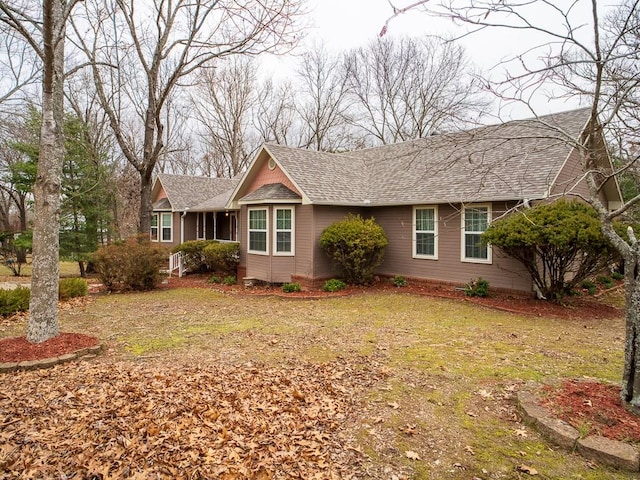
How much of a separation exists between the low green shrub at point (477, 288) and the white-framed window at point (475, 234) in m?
0.62

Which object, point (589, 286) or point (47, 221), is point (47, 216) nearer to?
point (47, 221)

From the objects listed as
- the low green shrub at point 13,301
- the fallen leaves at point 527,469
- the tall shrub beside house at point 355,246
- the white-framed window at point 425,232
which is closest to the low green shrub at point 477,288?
the white-framed window at point 425,232

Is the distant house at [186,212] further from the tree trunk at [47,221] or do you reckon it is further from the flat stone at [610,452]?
the flat stone at [610,452]

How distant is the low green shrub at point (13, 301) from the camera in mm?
9047

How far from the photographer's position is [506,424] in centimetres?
406

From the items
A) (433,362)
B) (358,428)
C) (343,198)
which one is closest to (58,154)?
(358,428)

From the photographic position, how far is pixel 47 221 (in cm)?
646

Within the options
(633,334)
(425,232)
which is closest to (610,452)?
(633,334)

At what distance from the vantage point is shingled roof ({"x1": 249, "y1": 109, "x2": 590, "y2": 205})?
437 inches

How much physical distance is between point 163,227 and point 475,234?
1849 cm

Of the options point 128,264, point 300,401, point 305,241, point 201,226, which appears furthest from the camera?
point 201,226

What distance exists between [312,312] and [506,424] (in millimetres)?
6440

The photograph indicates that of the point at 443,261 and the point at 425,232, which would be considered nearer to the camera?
the point at 443,261

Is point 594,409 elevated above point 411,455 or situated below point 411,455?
above
